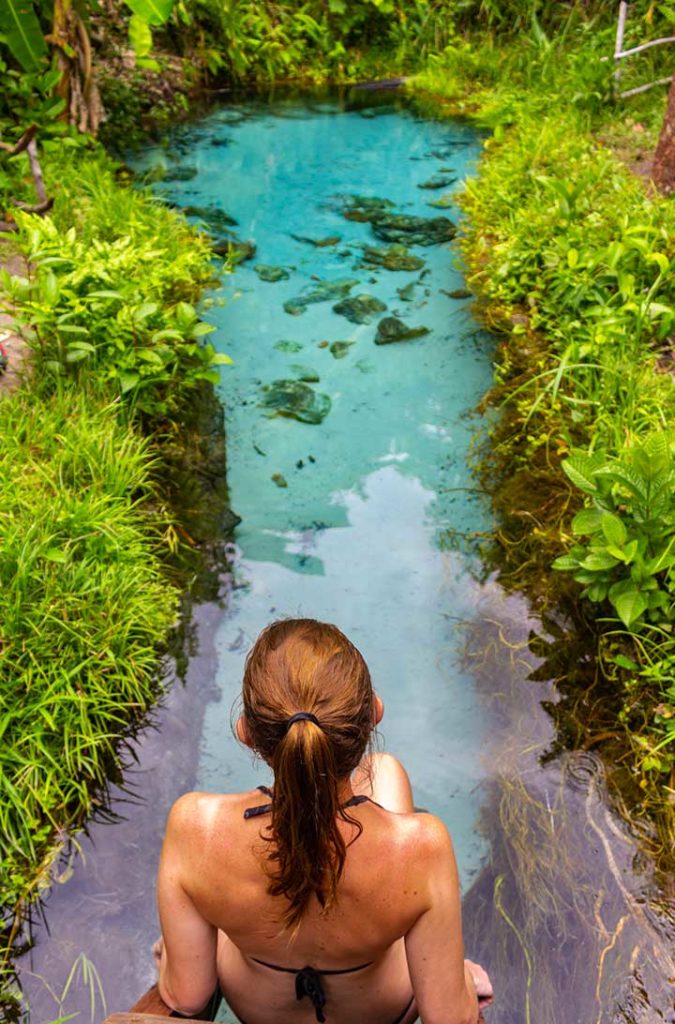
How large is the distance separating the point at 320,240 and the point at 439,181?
146 centimetres

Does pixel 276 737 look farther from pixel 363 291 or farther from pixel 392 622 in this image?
pixel 363 291

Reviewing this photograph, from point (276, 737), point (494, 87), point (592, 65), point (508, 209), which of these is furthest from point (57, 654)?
point (494, 87)

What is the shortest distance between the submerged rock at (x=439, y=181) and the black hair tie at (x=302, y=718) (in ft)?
20.6

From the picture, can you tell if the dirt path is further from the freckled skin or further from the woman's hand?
the woman's hand

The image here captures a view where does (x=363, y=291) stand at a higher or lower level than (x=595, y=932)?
higher

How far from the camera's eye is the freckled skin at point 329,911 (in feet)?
4.70

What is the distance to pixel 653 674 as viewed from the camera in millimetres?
2709

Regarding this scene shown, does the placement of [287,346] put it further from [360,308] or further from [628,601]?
[628,601]

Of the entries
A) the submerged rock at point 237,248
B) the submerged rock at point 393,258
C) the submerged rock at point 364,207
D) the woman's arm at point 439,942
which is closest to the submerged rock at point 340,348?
the submerged rock at point 393,258

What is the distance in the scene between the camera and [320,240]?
19.7 feet

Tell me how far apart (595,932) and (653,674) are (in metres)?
0.81

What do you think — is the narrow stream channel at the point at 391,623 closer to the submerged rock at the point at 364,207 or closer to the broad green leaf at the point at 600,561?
the submerged rock at the point at 364,207

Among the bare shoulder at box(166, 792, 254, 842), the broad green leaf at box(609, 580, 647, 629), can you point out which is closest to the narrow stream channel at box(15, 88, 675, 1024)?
the broad green leaf at box(609, 580, 647, 629)

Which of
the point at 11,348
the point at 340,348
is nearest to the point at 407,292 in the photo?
the point at 340,348
